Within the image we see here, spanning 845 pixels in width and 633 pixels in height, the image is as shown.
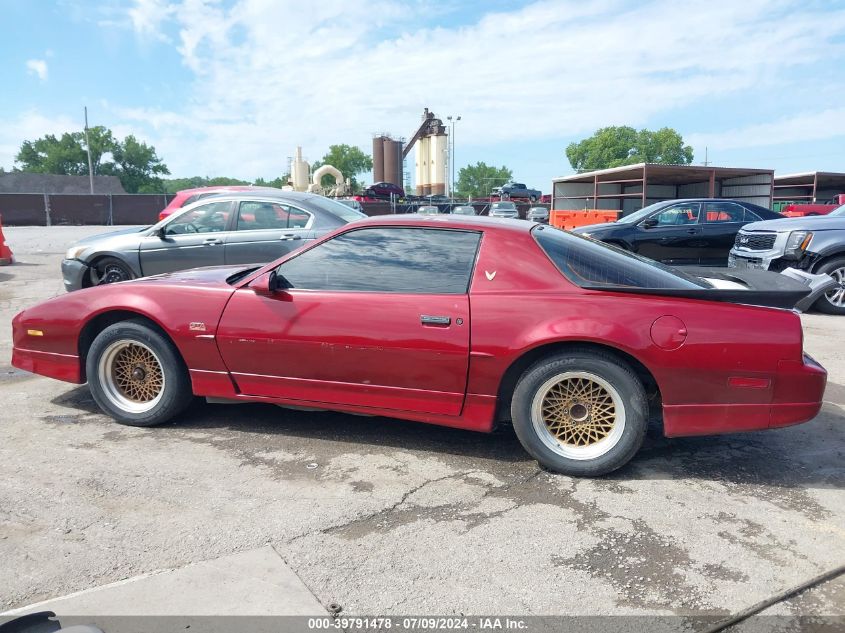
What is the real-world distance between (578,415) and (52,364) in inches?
135

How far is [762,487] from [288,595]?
2513 millimetres

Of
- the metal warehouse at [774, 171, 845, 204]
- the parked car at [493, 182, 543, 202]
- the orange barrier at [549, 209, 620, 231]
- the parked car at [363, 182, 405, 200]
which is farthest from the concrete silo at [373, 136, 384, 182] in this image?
the orange barrier at [549, 209, 620, 231]

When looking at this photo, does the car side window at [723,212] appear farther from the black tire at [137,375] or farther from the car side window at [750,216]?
the black tire at [137,375]

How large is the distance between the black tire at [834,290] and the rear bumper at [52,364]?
872 centimetres

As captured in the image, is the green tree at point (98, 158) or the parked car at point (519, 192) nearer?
the parked car at point (519, 192)

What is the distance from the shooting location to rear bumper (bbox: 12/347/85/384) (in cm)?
429

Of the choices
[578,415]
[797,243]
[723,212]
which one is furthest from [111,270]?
[723,212]

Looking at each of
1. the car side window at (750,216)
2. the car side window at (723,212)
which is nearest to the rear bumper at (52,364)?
the car side window at (723,212)

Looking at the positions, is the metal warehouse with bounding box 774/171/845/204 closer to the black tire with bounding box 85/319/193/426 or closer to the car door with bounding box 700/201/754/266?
the car door with bounding box 700/201/754/266

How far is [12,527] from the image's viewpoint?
2914 millimetres

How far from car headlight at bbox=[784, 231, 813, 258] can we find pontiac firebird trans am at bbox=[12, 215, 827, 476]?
5477 millimetres

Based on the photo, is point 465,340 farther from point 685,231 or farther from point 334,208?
point 685,231

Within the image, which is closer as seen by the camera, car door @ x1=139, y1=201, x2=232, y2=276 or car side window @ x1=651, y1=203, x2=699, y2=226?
car door @ x1=139, y1=201, x2=232, y2=276

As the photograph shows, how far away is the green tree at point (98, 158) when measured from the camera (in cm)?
8812
